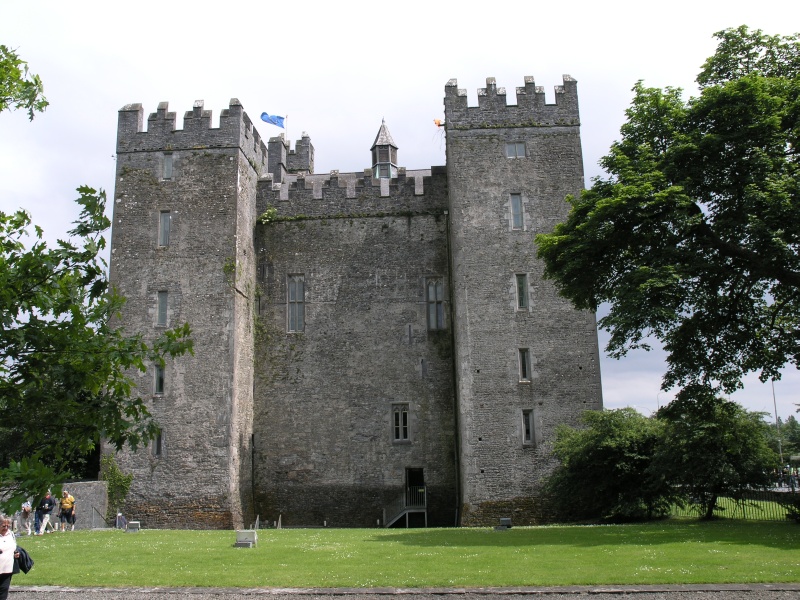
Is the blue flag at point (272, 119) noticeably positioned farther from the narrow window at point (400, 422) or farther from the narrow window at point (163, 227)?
the narrow window at point (400, 422)

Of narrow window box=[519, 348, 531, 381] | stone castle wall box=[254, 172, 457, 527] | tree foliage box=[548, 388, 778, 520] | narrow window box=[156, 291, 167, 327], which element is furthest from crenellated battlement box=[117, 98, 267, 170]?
tree foliage box=[548, 388, 778, 520]

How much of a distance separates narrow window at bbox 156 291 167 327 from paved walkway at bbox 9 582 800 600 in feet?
55.3

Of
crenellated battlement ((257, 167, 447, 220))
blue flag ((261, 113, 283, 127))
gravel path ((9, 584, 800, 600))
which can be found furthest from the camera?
blue flag ((261, 113, 283, 127))

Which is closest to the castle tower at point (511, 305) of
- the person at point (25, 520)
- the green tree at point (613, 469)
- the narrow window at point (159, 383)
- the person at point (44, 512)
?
the green tree at point (613, 469)

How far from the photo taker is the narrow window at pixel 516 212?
Result: 93.4ft

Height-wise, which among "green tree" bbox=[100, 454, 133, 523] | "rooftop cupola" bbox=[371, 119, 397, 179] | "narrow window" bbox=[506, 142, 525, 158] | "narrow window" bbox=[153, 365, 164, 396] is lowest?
"green tree" bbox=[100, 454, 133, 523]

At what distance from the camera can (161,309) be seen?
28.7 meters

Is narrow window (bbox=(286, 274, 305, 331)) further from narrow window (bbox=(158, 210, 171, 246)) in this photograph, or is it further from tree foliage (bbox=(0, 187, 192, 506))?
tree foliage (bbox=(0, 187, 192, 506))

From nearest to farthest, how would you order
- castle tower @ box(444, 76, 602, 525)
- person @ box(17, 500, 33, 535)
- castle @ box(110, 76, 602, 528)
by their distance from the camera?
person @ box(17, 500, 33, 535)
castle tower @ box(444, 76, 602, 525)
castle @ box(110, 76, 602, 528)

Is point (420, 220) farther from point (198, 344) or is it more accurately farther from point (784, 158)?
point (784, 158)

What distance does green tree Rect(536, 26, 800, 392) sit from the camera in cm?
1856

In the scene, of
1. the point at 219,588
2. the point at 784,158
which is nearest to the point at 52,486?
the point at 219,588

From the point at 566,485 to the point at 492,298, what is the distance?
6.95m

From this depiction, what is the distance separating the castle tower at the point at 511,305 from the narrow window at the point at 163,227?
34.9 ft
